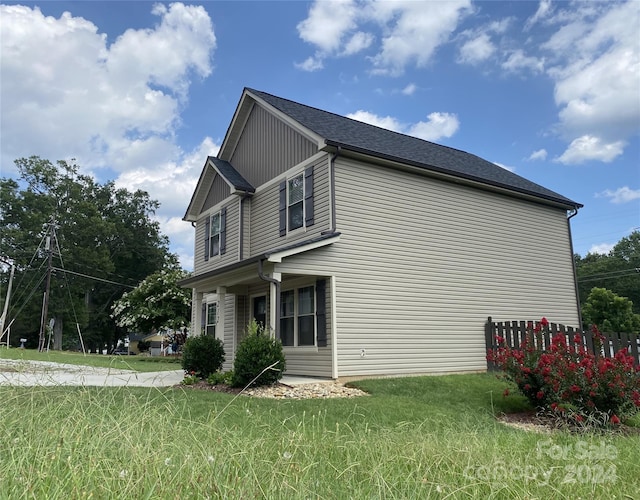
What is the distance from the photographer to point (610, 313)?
30453 millimetres

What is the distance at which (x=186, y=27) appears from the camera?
11.5 metres

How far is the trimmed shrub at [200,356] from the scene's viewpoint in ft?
38.2

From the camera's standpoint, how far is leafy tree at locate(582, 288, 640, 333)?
29.6m

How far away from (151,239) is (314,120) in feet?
126

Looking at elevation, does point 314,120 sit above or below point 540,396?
above

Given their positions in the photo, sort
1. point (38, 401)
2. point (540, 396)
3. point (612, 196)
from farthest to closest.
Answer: point (612, 196)
point (540, 396)
point (38, 401)

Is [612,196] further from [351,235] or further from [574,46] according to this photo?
[351,235]

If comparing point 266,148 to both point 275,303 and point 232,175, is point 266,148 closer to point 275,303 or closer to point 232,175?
point 232,175

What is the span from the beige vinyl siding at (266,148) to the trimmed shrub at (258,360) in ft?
16.6

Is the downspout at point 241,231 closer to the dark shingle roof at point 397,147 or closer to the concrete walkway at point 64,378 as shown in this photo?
the dark shingle roof at point 397,147

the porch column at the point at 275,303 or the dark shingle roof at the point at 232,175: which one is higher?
the dark shingle roof at the point at 232,175

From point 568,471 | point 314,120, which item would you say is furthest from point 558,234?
point 568,471

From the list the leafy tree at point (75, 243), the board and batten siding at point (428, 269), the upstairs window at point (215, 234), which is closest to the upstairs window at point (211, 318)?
the upstairs window at point (215, 234)

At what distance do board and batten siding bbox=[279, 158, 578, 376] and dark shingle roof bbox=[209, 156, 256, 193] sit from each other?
4.10 metres
